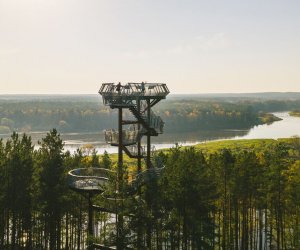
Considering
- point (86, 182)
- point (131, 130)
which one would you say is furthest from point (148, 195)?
point (131, 130)

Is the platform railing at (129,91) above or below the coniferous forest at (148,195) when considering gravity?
above

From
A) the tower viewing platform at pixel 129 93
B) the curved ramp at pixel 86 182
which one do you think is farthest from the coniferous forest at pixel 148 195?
the tower viewing platform at pixel 129 93

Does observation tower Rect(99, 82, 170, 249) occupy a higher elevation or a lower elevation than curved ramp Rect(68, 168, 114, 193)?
higher

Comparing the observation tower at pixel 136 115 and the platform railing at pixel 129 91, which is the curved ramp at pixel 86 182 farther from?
the platform railing at pixel 129 91

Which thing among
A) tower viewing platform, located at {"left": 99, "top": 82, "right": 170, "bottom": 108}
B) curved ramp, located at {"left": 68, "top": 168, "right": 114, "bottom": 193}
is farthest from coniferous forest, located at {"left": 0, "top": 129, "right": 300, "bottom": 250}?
tower viewing platform, located at {"left": 99, "top": 82, "right": 170, "bottom": 108}

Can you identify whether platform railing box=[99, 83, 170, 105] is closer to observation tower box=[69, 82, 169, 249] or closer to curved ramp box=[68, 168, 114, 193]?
observation tower box=[69, 82, 169, 249]

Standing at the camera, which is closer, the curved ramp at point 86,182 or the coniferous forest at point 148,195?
the coniferous forest at point 148,195

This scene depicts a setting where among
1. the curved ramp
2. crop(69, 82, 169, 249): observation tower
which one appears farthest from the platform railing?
the curved ramp

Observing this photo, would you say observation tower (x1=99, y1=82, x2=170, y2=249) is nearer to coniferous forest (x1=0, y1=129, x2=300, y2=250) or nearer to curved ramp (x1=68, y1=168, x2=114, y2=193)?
coniferous forest (x1=0, y1=129, x2=300, y2=250)

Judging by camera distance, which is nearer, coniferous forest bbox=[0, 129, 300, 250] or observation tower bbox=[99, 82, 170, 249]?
coniferous forest bbox=[0, 129, 300, 250]

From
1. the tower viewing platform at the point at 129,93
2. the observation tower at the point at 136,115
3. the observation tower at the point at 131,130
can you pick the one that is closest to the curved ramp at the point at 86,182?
the observation tower at the point at 131,130

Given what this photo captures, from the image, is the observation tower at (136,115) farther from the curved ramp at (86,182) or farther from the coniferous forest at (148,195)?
the curved ramp at (86,182)
